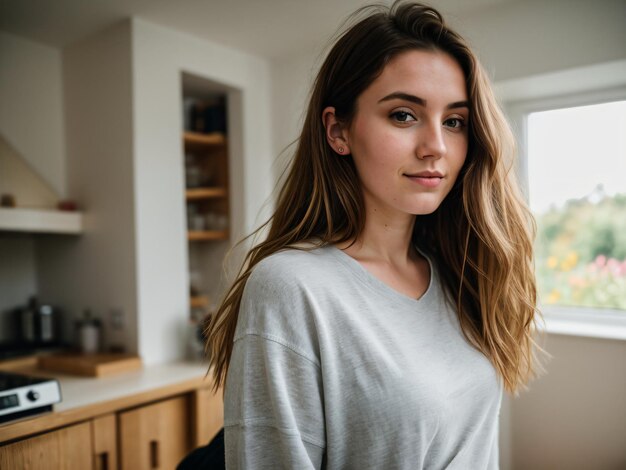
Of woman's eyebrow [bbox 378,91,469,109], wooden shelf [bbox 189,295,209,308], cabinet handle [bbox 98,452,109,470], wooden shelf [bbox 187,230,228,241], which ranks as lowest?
cabinet handle [bbox 98,452,109,470]

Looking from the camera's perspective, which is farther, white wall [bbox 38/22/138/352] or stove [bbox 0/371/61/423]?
white wall [bbox 38/22/138/352]

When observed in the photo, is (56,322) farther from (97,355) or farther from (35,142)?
(35,142)

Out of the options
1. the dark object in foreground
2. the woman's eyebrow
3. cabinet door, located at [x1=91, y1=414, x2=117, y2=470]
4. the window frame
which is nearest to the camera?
the woman's eyebrow

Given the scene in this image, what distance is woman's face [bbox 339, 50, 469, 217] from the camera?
0.93 m

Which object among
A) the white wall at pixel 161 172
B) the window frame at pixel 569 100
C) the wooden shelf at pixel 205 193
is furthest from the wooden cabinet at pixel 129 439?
the window frame at pixel 569 100

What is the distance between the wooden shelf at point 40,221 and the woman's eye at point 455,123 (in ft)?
6.47

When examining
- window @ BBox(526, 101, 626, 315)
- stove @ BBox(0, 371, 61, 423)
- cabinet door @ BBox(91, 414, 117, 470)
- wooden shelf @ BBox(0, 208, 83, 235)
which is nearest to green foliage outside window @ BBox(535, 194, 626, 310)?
window @ BBox(526, 101, 626, 315)

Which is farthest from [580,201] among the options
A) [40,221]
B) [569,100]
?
[40,221]

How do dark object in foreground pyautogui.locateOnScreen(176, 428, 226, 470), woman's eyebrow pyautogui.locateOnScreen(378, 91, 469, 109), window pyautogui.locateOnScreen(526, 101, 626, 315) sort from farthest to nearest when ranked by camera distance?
window pyautogui.locateOnScreen(526, 101, 626, 315)
dark object in foreground pyautogui.locateOnScreen(176, 428, 226, 470)
woman's eyebrow pyautogui.locateOnScreen(378, 91, 469, 109)

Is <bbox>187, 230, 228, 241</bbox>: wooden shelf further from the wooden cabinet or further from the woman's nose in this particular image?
the woman's nose

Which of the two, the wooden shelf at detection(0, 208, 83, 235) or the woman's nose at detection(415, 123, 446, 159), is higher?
the woman's nose at detection(415, 123, 446, 159)

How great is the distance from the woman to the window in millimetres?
1463

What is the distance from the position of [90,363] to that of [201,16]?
5.18 feet

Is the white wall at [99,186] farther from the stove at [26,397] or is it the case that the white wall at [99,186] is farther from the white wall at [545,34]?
the white wall at [545,34]
